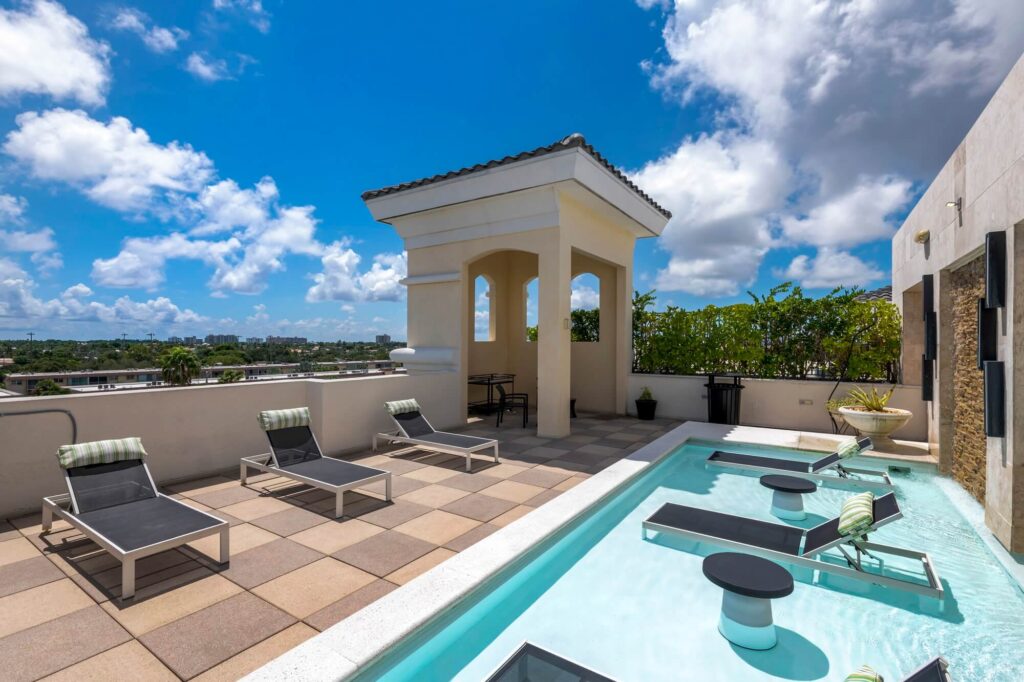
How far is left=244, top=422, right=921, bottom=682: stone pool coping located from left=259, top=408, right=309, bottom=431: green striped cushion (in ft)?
12.0

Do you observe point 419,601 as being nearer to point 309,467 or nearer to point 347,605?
point 347,605

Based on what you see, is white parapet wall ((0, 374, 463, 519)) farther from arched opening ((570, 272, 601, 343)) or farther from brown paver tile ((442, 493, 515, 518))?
arched opening ((570, 272, 601, 343))

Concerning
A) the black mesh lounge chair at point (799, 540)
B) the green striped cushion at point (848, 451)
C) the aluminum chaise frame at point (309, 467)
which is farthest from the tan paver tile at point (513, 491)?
the green striped cushion at point (848, 451)

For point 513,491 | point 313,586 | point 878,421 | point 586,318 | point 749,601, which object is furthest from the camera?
point 586,318

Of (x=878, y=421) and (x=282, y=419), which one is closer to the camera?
(x=282, y=419)

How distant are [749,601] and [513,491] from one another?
324cm

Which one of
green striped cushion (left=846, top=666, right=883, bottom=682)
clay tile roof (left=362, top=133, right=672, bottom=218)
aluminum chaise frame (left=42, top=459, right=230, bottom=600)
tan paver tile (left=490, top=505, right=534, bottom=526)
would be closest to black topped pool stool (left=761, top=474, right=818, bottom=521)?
tan paver tile (left=490, top=505, right=534, bottom=526)

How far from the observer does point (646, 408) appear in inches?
459

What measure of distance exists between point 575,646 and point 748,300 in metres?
10.2

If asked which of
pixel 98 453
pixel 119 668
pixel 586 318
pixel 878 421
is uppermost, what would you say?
pixel 586 318

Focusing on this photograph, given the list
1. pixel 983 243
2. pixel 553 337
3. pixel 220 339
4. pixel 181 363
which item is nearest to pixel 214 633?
pixel 553 337

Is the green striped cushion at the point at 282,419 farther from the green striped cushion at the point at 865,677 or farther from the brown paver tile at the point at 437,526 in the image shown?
the green striped cushion at the point at 865,677

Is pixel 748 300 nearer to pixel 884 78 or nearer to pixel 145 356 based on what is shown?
pixel 884 78

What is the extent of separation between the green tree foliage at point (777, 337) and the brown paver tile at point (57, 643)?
37.0 feet
